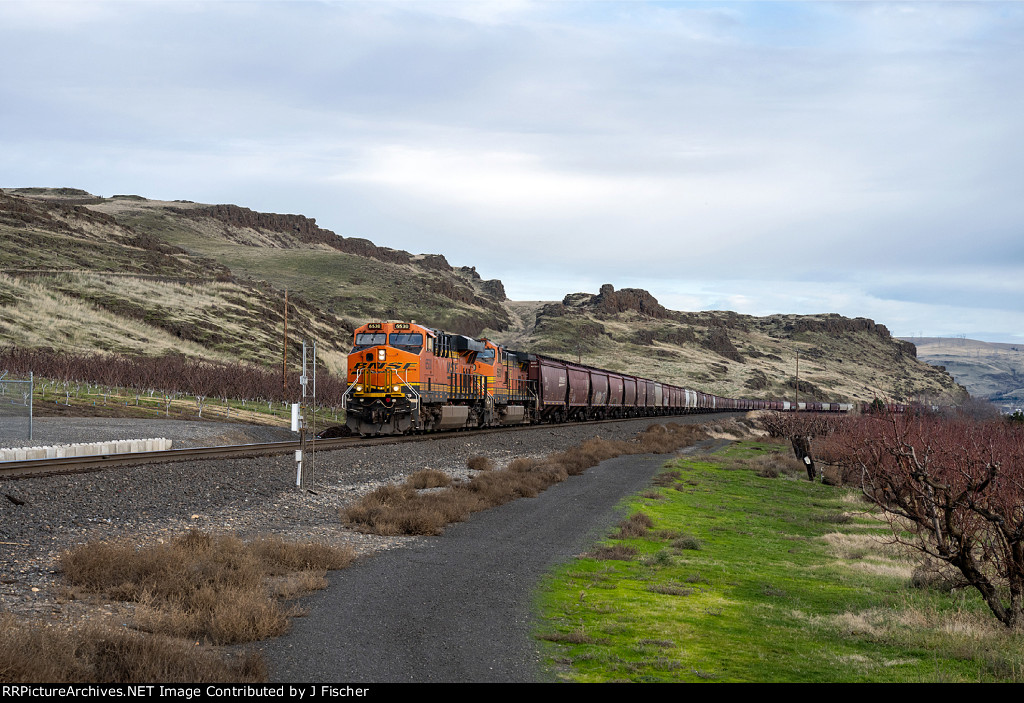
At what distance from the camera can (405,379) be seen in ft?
108

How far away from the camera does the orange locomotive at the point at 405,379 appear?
108ft

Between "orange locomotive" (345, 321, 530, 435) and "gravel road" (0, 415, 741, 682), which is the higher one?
"orange locomotive" (345, 321, 530, 435)

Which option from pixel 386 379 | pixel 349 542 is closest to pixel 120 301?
pixel 386 379

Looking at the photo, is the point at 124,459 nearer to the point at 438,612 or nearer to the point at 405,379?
the point at 405,379

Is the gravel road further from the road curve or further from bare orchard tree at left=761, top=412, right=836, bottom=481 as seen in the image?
bare orchard tree at left=761, top=412, right=836, bottom=481

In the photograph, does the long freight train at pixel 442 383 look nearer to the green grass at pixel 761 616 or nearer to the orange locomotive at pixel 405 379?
the orange locomotive at pixel 405 379

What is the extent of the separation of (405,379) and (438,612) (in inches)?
886

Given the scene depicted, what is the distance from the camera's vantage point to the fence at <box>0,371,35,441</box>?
90.9 ft

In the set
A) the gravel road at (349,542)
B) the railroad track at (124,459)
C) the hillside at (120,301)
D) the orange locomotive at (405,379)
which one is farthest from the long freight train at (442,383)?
the hillside at (120,301)

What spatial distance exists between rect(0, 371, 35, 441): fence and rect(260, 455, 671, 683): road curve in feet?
59.7

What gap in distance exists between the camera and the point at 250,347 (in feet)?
273

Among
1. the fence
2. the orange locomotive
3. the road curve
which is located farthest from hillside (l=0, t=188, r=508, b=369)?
the road curve
